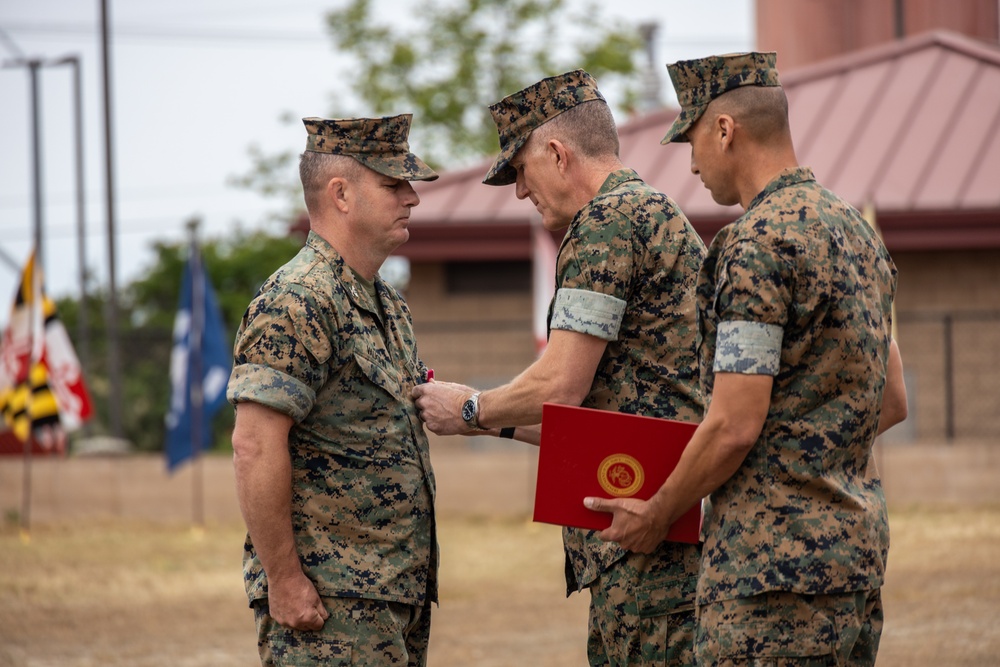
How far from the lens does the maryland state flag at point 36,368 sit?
Result: 14.2 m

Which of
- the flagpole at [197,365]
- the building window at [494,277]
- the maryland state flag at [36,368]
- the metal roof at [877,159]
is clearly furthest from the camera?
the building window at [494,277]

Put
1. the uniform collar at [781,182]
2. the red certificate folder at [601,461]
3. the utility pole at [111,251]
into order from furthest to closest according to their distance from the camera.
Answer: the utility pole at [111,251], the red certificate folder at [601,461], the uniform collar at [781,182]

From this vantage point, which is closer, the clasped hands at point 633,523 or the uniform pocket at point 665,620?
the clasped hands at point 633,523

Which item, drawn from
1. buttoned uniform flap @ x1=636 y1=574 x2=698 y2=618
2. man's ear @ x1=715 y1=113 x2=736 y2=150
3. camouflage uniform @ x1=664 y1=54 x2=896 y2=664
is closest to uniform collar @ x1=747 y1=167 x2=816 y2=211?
camouflage uniform @ x1=664 y1=54 x2=896 y2=664

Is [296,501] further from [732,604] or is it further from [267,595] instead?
[732,604]

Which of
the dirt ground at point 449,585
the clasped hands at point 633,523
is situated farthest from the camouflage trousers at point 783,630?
the dirt ground at point 449,585

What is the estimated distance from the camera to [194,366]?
14844 millimetres

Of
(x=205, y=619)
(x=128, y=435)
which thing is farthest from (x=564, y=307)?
(x=128, y=435)

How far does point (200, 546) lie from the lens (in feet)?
42.7

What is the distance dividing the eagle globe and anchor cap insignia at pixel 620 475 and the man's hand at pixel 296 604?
90cm

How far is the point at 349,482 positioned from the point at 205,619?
18.8 feet

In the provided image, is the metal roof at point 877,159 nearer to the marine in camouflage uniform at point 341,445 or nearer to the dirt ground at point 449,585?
the dirt ground at point 449,585

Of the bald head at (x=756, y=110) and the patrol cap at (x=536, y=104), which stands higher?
the patrol cap at (x=536, y=104)

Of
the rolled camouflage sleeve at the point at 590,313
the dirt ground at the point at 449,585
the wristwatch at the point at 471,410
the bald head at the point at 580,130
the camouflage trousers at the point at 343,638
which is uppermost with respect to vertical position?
the bald head at the point at 580,130
